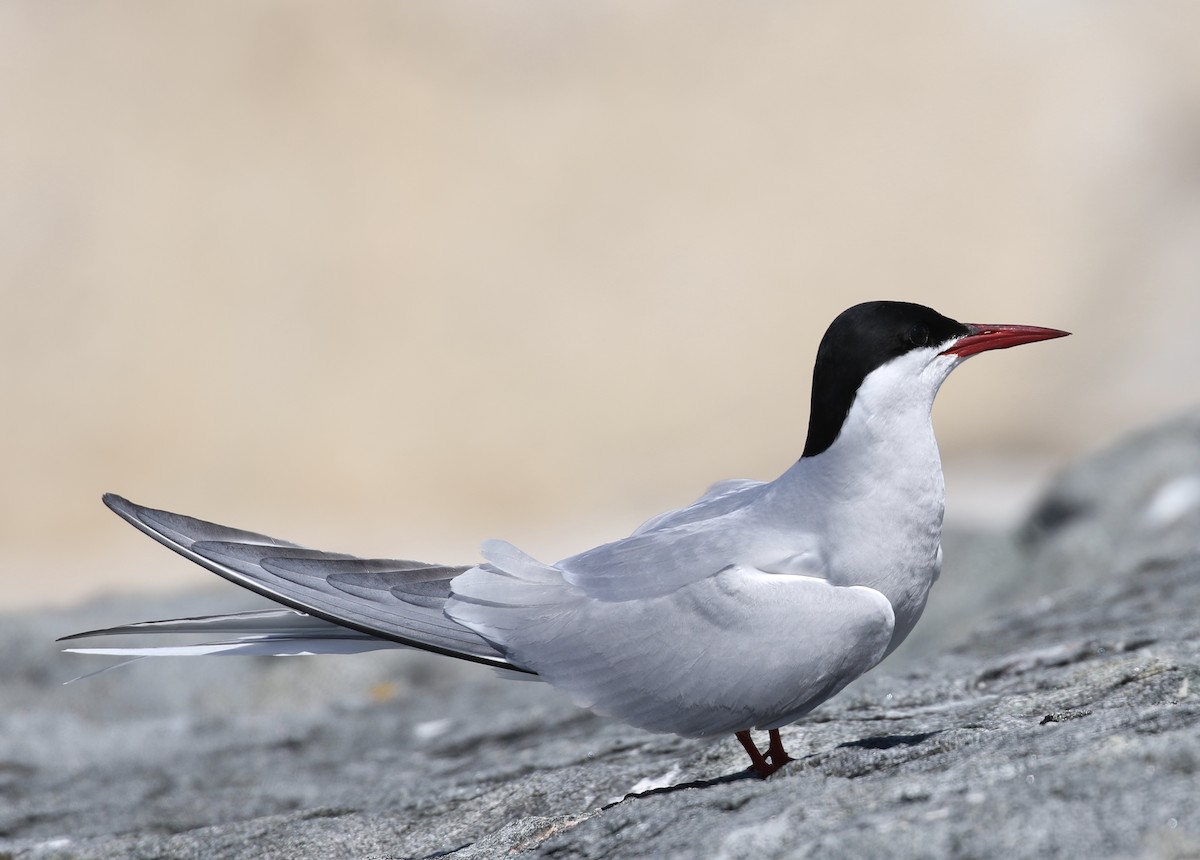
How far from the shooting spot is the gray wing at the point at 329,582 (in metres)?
3.43

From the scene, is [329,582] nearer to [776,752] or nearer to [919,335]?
[776,752]

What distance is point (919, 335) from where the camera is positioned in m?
3.49

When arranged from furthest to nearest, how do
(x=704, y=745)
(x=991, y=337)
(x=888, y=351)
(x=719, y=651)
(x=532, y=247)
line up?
(x=532, y=247)
(x=704, y=745)
(x=991, y=337)
(x=888, y=351)
(x=719, y=651)

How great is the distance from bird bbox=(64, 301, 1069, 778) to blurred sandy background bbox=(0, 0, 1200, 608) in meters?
9.24

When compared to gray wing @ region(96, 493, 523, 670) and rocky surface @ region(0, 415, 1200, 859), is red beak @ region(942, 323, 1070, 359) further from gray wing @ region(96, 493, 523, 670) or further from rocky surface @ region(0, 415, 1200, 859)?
gray wing @ region(96, 493, 523, 670)

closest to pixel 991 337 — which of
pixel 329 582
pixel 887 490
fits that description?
pixel 887 490

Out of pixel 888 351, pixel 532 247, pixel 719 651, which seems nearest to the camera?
pixel 719 651

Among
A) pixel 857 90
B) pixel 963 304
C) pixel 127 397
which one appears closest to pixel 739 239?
pixel 963 304

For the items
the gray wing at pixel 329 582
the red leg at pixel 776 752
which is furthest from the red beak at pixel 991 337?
Answer: the gray wing at pixel 329 582

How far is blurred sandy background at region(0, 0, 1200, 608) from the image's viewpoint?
16484mm

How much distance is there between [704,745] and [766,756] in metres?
0.70

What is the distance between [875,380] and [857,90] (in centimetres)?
2409

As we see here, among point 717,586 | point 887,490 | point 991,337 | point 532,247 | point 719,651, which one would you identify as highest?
point 532,247

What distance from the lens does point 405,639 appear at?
3.46 metres
